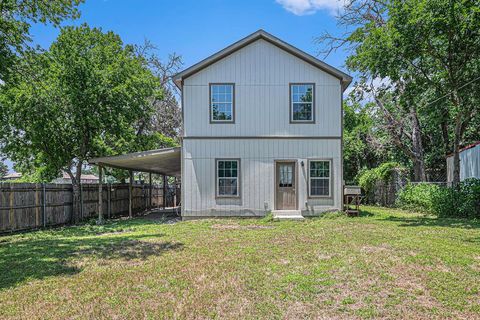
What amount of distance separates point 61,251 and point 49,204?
629 centimetres

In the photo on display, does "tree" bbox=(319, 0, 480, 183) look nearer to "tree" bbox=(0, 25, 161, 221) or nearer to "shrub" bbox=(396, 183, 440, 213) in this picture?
"shrub" bbox=(396, 183, 440, 213)

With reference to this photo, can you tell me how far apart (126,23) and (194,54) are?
493 centimetres

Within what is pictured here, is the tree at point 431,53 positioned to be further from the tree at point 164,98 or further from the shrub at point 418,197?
the tree at point 164,98

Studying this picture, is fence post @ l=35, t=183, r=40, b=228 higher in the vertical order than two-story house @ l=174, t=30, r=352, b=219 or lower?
lower

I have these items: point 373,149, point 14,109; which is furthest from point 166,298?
point 373,149

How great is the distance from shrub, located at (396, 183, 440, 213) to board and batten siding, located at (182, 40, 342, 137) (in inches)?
200

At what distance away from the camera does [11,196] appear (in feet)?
38.4

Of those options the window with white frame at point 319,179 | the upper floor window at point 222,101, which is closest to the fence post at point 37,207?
the upper floor window at point 222,101

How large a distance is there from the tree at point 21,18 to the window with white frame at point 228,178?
7.06m

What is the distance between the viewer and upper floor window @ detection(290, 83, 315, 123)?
46.0ft

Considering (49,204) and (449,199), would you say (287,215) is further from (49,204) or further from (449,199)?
(49,204)

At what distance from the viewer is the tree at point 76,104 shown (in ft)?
49.1

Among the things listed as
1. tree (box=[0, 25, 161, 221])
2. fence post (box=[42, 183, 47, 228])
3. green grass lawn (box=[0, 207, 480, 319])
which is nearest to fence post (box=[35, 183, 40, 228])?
fence post (box=[42, 183, 47, 228])

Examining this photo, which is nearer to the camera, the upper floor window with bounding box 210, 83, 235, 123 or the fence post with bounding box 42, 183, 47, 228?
the fence post with bounding box 42, 183, 47, 228
